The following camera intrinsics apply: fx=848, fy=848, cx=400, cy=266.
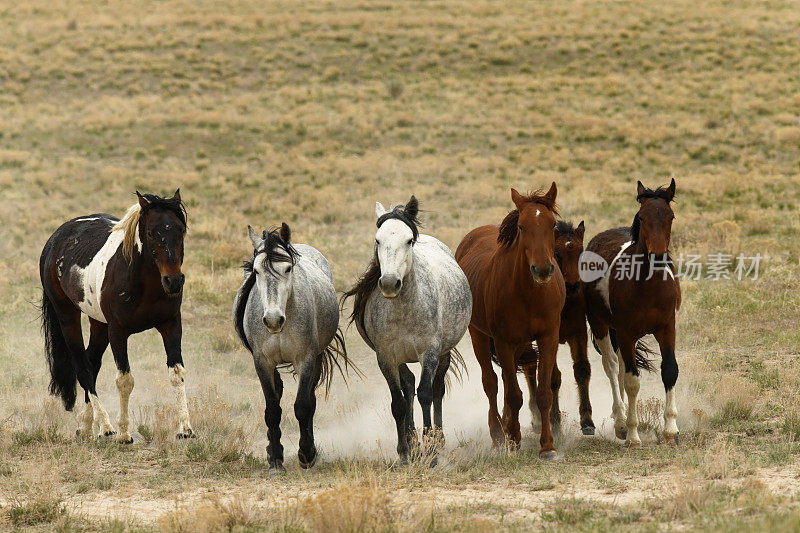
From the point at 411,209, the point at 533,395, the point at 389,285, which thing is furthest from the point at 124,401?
the point at 533,395

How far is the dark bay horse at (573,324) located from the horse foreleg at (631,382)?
Result: 643mm

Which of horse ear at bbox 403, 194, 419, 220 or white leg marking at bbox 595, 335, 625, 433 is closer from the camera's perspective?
horse ear at bbox 403, 194, 419, 220

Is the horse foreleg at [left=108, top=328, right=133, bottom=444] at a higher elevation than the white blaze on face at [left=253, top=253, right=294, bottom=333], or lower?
lower

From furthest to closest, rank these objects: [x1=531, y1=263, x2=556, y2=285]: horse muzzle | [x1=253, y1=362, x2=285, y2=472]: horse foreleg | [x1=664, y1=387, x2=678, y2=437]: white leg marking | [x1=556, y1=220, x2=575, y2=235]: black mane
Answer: [x1=556, y1=220, x2=575, y2=235]: black mane → [x1=664, y1=387, x2=678, y2=437]: white leg marking → [x1=253, y1=362, x2=285, y2=472]: horse foreleg → [x1=531, y1=263, x2=556, y2=285]: horse muzzle

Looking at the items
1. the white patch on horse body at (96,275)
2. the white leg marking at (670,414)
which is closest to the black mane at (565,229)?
the white leg marking at (670,414)

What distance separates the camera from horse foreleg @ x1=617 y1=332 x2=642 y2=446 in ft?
27.3

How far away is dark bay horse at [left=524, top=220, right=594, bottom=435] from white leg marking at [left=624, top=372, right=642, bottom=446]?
0.65m

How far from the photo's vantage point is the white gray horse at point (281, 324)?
7.09 m

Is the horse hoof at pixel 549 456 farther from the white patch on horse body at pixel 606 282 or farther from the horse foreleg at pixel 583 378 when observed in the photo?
the white patch on horse body at pixel 606 282

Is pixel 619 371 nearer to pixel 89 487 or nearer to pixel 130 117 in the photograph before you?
pixel 89 487

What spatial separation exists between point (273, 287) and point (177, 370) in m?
2.14

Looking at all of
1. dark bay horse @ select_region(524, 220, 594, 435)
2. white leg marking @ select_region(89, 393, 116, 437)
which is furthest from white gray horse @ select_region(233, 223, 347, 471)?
dark bay horse @ select_region(524, 220, 594, 435)

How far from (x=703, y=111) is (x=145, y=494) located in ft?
91.9

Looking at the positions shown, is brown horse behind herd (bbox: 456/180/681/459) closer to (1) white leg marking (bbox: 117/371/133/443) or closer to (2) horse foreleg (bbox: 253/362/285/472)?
(2) horse foreleg (bbox: 253/362/285/472)
